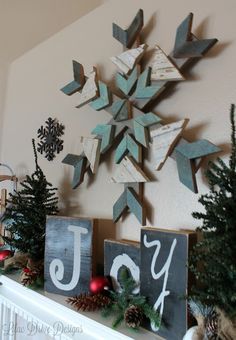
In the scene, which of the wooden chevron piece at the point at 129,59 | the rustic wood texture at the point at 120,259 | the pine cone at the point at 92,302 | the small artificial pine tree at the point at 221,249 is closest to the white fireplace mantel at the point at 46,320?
the pine cone at the point at 92,302

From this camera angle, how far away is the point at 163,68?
2.97ft

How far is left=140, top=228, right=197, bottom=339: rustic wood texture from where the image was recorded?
74cm

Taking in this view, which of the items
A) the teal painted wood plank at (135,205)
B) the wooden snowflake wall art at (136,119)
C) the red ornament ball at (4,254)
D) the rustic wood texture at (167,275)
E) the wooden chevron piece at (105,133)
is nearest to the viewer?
the rustic wood texture at (167,275)

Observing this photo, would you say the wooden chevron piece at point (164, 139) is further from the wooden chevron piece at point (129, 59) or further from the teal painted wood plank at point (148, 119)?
the wooden chevron piece at point (129, 59)

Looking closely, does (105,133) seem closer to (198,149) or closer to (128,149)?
(128,149)

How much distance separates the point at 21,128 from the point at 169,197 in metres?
1.03

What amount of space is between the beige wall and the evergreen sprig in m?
0.15

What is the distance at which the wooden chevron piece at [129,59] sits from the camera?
3.28ft

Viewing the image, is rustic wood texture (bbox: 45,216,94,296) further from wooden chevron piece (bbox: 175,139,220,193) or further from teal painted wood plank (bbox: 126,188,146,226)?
wooden chevron piece (bbox: 175,139,220,193)

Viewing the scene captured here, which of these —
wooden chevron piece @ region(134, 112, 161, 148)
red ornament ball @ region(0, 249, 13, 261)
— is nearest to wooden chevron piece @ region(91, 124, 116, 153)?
wooden chevron piece @ region(134, 112, 161, 148)

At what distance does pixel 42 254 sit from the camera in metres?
1.23

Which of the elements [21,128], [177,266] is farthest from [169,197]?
[21,128]

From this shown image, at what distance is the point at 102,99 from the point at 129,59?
0.54 feet

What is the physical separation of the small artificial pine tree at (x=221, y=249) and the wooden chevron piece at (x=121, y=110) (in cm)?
42
